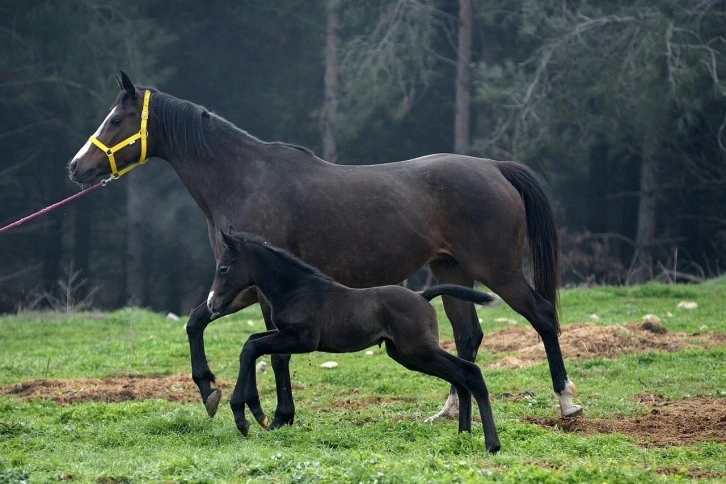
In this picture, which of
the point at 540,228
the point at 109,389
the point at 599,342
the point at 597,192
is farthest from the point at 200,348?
the point at 597,192

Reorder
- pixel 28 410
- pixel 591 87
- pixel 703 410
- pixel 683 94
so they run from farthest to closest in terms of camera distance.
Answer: pixel 591 87 → pixel 683 94 → pixel 28 410 → pixel 703 410

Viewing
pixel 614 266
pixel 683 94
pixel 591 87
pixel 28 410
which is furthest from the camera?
pixel 614 266

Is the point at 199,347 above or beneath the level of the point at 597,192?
beneath

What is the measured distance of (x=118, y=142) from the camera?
9125 millimetres

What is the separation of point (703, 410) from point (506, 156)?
16977 mm

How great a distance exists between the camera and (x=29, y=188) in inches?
1115

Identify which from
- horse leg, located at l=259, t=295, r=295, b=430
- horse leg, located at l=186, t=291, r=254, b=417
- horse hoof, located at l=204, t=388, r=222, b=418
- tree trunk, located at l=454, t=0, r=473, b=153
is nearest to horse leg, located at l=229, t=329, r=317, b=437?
horse leg, located at l=259, t=295, r=295, b=430

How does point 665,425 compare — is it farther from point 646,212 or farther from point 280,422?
point 646,212

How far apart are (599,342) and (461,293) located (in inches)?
203

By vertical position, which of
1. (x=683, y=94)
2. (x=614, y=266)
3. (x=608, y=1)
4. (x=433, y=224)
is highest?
(x=608, y=1)

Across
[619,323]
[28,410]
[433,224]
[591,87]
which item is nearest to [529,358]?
[619,323]

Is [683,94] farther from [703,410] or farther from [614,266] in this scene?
[703,410]

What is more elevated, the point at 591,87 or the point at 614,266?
the point at 591,87

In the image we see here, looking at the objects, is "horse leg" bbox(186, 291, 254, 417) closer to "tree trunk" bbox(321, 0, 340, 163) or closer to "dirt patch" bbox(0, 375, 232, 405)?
"dirt patch" bbox(0, 375, 232, 405)
